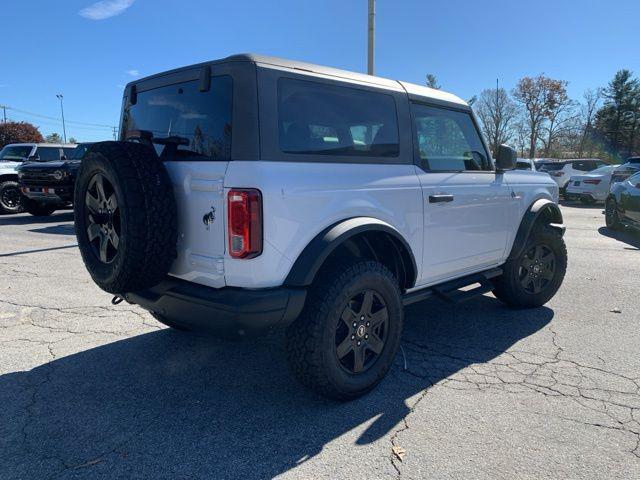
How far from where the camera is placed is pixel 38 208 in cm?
1333

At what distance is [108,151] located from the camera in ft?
9.11

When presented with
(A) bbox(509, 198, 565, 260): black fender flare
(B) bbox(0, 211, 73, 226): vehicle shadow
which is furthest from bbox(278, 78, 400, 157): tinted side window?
(B) bbox(0, 211, 73, 226): vehicle shadow

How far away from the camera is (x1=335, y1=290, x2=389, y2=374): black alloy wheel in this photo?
3.03 meters

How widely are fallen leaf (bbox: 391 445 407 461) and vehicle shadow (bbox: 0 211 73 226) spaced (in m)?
12.2

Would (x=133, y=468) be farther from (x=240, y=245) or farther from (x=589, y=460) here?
(x=589, y=460)

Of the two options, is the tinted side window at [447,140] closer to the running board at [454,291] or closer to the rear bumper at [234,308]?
the running board at [454,291]

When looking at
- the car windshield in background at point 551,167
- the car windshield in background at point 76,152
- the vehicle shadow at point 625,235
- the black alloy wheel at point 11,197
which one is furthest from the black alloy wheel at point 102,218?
the car windshield in background at point 551,167

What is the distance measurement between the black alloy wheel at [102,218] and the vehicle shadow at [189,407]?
963mm

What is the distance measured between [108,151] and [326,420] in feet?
6.62

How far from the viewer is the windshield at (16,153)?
14.1m

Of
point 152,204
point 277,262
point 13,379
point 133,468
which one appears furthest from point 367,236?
point 13,379

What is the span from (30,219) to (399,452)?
13.3 meters

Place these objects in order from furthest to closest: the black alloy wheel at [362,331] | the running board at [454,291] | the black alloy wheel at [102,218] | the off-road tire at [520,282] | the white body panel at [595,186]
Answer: the white body panel at [595,186]
the off-road tire at [520,282]
the running board at [454,291]
the black alloy wheel at [362,331]
the black alloy wheel at [102,218]

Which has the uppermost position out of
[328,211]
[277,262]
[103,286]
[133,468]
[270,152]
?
[270,152]
